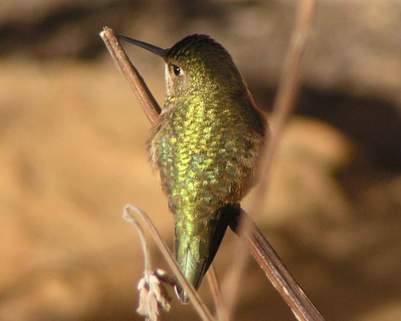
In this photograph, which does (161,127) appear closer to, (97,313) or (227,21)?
(97,313)

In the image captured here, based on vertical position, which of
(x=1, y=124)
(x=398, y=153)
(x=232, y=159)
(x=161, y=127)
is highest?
(x=1, y=124)

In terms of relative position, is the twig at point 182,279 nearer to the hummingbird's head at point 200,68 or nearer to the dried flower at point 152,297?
the dried flower at point 152,297

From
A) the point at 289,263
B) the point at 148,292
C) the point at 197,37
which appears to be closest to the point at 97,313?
the point at 289,263

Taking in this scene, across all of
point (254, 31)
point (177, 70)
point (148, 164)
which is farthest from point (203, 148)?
point (254, 31)

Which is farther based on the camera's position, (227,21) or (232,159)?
(227,21)

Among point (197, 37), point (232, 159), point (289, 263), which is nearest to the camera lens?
point (232, 159)

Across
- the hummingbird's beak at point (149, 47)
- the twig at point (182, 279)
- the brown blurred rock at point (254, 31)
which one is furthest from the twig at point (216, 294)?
the brown blurred rock at point (254, 31)

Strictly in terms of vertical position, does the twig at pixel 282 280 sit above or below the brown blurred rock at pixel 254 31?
below
